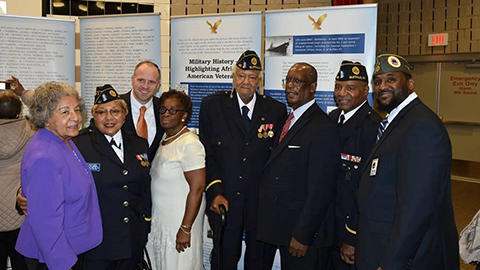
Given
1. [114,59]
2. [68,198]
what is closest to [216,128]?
[68,198]

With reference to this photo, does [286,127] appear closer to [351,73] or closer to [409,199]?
[351,73]

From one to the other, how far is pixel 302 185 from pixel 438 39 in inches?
286

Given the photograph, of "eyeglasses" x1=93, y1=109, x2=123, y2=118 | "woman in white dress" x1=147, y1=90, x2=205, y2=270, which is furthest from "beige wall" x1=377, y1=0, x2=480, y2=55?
"eyeglasses" x1=93, y1=109, x2=123, y2=118

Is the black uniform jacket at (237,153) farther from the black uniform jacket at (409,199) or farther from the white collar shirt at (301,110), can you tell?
the black uniform jacket at (409,199)

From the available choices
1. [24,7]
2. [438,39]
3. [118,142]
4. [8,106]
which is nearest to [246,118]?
[118,142]

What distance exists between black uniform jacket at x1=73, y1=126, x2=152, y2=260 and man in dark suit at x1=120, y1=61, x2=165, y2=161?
66 centimetres

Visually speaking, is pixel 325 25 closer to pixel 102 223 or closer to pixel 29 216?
pixel 102 223

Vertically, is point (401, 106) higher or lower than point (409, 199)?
higher

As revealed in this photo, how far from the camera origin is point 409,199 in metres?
1.94

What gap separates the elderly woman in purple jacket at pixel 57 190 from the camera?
2.08m

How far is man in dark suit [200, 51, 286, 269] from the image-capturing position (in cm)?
312

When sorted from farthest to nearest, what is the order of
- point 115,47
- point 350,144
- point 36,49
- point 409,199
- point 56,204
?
point 115,47
point 36,49
point 350,144
point 56,204
point 409,199

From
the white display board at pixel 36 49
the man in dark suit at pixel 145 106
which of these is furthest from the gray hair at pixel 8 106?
the white display board at pixel 36 49

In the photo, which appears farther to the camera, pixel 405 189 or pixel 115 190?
pixel 115 190
